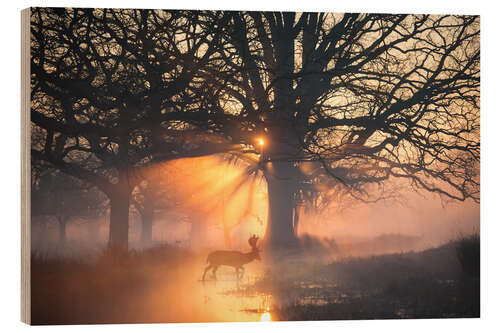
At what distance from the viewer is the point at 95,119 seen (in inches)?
283

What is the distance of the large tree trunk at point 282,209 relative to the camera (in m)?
7.44

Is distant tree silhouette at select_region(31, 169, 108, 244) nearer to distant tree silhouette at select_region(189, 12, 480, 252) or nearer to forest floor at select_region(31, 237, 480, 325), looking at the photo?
forest floor at select_region(31, 237, 480, 325)

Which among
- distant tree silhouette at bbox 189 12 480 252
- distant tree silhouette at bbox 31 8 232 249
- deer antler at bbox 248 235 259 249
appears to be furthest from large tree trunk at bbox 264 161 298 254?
distant tree silhouette at bbox 31 8 232 249

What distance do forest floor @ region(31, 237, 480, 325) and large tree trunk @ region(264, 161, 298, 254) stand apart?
224 mm

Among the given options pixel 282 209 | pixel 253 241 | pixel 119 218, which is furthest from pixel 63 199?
Answer: pixel 282 209

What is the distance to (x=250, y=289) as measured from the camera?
24.1ft

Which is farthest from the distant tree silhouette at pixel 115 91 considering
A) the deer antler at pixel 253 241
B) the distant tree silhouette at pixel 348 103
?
the deer antler at pixel 253 241

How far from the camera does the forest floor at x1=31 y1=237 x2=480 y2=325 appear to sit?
7.09 metres

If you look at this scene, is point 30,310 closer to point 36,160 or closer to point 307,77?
point 36,160


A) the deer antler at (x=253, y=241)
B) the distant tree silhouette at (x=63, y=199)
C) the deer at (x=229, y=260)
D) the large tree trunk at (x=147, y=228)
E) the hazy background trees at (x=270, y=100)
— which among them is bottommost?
Answer: the deer at (x=229, y=260)

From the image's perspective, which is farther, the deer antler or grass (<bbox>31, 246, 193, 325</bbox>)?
the deer antler

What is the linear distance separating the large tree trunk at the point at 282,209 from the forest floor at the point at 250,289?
0.22 metres

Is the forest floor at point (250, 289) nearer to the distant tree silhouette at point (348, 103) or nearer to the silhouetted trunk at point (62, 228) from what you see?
the silhouetted trunk at point (62, 228)

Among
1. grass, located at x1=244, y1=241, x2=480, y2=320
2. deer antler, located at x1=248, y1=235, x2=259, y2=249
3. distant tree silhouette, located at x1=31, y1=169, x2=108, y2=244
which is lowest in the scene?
grass, located at x1=244, y1=241, x2=480, y2=320
